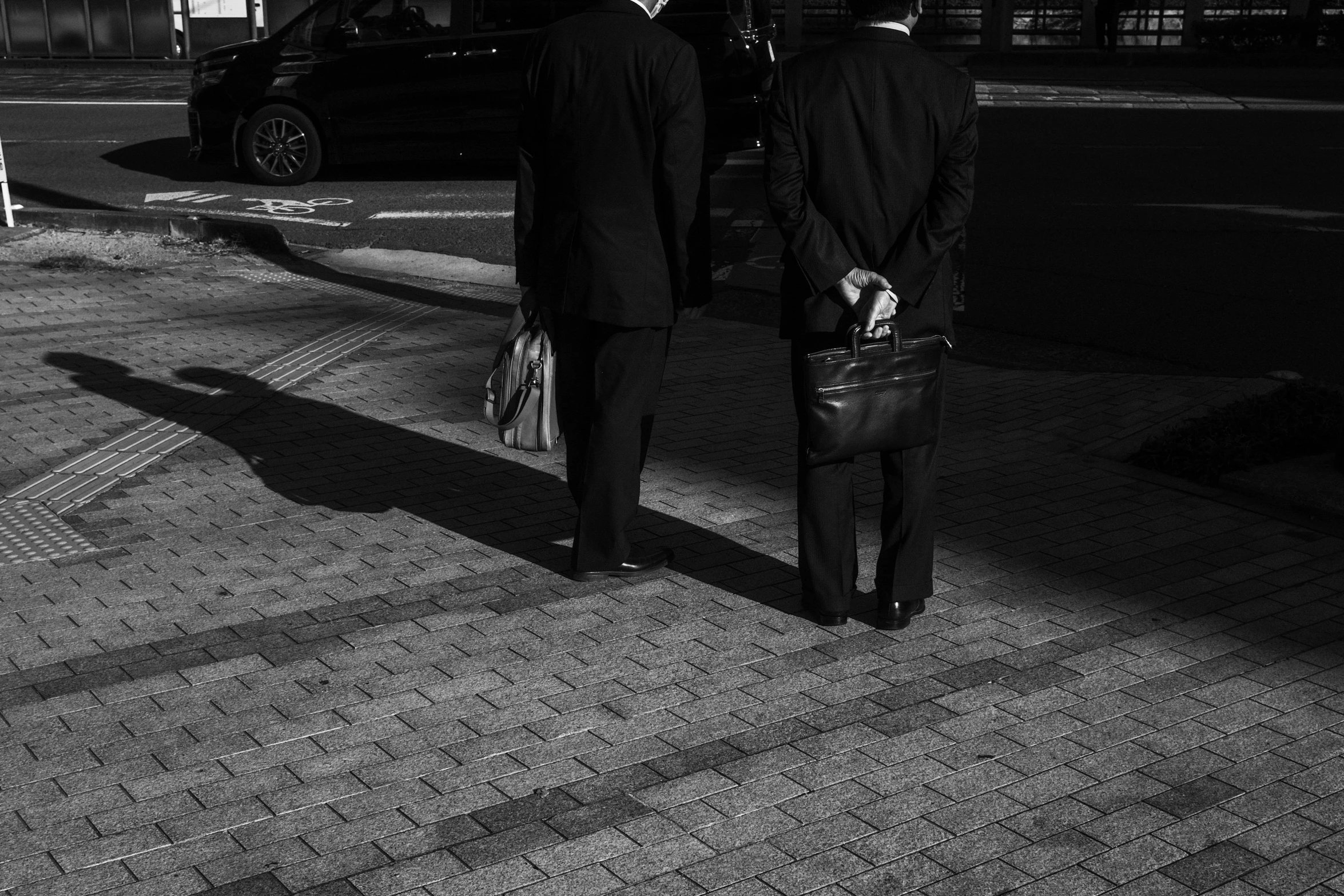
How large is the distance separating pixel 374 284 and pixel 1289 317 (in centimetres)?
567

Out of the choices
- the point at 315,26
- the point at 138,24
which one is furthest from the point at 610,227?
the point at 138,24

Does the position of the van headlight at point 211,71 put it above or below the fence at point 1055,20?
below

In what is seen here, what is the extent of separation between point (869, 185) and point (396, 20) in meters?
10.6

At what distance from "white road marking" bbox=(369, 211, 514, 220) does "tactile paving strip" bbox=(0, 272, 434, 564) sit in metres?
3.71

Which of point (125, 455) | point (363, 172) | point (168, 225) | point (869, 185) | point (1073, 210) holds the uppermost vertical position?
point (869, 185)

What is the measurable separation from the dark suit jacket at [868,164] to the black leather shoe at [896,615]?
2.76 feet

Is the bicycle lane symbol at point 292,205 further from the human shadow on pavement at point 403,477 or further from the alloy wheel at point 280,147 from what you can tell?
the human shadow on pavement at point 403,477

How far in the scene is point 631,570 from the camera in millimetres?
4668

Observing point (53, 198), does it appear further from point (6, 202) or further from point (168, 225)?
point (168, 225)

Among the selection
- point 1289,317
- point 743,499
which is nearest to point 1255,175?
point 1289,317

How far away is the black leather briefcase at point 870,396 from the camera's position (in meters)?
3.91

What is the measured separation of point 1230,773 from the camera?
3.41 m

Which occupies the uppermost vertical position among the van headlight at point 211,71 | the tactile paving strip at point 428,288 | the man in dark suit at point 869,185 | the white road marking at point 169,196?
the van headlight at point 211,71

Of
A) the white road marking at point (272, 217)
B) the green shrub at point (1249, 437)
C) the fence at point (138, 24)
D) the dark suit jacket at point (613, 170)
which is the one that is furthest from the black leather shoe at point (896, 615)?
the fence at point (138, 24)
